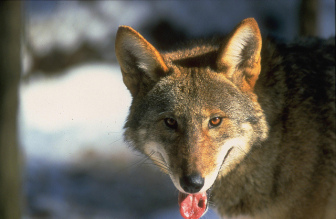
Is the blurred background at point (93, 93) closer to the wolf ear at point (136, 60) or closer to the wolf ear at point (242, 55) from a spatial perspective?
the wolf ear at point (136, 60)

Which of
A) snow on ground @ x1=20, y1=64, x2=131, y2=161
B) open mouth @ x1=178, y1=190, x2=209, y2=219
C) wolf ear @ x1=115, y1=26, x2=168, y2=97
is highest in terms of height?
wolf ear @ x1=115, y1=26, x2=168, y2=97

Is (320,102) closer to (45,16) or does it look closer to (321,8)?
(321,8)

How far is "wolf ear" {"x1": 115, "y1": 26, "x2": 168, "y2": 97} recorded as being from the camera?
3.18 m

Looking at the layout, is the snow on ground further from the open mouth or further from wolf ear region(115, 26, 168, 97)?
the open mouth

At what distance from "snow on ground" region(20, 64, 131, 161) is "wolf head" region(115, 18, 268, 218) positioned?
292cm

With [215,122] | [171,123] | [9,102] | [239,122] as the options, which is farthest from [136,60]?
[9,102]

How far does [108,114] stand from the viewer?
19.7 feet

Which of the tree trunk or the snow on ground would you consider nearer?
the tree trunk

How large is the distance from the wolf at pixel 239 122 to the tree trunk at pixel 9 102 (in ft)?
4.28

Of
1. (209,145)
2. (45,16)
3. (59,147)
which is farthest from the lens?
(45,16)

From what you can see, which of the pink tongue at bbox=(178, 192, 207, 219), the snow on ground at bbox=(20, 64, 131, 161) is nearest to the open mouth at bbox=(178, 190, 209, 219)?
the pink tongue at bbox=(178, 192, 207, 219)

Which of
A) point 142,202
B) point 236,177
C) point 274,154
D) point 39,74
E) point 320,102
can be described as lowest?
point 142,202

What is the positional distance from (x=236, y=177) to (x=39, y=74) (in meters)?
5.67

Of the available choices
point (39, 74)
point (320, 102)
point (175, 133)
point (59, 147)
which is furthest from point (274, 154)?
point (39, 74)
